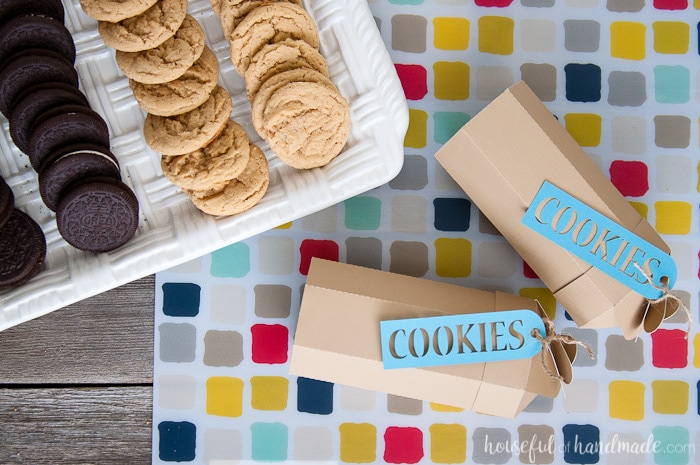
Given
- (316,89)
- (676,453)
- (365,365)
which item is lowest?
(676,453)

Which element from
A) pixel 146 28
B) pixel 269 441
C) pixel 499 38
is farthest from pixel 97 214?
pixel 499 38

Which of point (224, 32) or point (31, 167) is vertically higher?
point (224, 32)

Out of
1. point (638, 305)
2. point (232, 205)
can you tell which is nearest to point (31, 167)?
point (232, 205)

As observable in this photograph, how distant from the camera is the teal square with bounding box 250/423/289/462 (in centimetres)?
112

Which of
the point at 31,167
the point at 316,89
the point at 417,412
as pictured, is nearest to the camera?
the point at 316,89

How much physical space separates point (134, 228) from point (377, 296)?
16.1 inches

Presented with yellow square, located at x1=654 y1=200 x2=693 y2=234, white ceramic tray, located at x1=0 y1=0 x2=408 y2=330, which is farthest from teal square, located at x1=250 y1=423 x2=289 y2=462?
yellow square, located at x1=654 y1=200 x2=693 y2=234

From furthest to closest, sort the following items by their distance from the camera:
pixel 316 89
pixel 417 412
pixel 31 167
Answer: pixel 417 412 → pixel 31 167 → pixel 316 89

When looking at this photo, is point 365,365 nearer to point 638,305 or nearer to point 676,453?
point 638,305

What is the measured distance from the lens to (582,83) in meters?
1.12

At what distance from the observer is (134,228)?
38.2 inches

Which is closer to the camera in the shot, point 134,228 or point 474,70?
point 134,228

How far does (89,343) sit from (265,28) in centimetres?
65

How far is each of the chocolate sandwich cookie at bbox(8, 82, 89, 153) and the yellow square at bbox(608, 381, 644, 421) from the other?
107 cm
